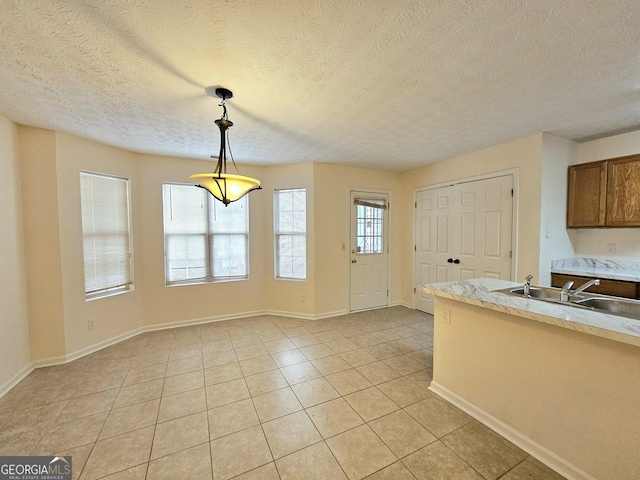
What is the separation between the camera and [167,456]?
61.3 inches

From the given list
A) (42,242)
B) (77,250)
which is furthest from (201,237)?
(42,242)

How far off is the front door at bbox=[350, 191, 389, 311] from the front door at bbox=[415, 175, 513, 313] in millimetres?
572

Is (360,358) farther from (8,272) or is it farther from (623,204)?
(8,272)

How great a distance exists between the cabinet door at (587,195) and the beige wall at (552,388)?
2.24m

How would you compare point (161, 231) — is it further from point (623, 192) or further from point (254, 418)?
point (623, 192)

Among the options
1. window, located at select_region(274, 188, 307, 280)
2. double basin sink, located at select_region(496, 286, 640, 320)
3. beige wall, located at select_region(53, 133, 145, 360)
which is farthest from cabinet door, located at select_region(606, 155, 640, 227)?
beige wall, located at select_region(53, 133, 145, 360)

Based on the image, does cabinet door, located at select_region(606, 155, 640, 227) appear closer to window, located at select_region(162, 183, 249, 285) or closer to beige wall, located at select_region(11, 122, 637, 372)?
beige wall, located at select_region(11, 122, 637, 372)

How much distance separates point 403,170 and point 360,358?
3208mm

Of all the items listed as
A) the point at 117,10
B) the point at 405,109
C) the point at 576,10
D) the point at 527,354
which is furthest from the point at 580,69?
the point at 117,10

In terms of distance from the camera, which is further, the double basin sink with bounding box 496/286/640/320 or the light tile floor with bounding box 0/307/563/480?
the double basin sink with bounding box 496/286/640/320

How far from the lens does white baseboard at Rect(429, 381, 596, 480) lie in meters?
1.41

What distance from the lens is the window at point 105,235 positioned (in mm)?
2928

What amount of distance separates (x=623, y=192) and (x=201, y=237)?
17.0ft

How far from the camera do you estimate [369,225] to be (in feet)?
14.4
